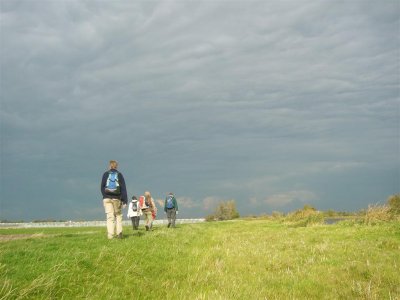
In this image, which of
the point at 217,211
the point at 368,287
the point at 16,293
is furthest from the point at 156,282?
the point at 217,211

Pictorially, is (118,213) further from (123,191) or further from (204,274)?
(204,274)

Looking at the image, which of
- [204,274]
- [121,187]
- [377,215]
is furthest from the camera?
[377,215]

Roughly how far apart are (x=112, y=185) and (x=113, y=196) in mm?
498

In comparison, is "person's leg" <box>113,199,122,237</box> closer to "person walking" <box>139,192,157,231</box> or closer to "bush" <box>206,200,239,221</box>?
"person walking" <box>139,192,157,231</box>

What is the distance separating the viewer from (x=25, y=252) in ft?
40.5

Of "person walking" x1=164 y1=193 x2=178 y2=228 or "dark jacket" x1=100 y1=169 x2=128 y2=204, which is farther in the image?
"person walking" x1=164 y1=193 x2=178 y2=228

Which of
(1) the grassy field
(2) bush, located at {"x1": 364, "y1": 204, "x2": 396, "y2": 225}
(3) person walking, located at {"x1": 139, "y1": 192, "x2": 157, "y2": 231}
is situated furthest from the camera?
(3) person walking, located at {"x1": 139, "y1": 192, "x2": 157, "y2": 231}

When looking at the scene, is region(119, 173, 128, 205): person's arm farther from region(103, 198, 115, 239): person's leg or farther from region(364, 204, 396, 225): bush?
region(364, 204, 396, 225): bush

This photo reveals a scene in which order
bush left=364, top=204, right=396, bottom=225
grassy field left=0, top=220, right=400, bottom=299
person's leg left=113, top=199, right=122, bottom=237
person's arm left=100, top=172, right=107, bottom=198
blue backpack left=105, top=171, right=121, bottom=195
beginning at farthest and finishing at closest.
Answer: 1. bush left=364, top=204, right=396, bottom=225
2. person's leg left=113, top=199, right=122, bottom=237
3. person's arm left=100, top=172, right=107, bottom=198
4. blue backpack left=105, top=171, right=121, bottom=195
5. grassy field left=0, top=220, right=400, bottom=299

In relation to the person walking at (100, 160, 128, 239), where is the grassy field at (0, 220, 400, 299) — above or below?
below

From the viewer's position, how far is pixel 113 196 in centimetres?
1903

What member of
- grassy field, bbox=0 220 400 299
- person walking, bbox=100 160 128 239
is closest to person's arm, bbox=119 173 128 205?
person walking, bbox=100 160 128 239

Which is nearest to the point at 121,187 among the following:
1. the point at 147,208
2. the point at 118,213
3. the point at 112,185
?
the point at 112,185

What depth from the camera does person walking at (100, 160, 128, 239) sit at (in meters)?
18.9
